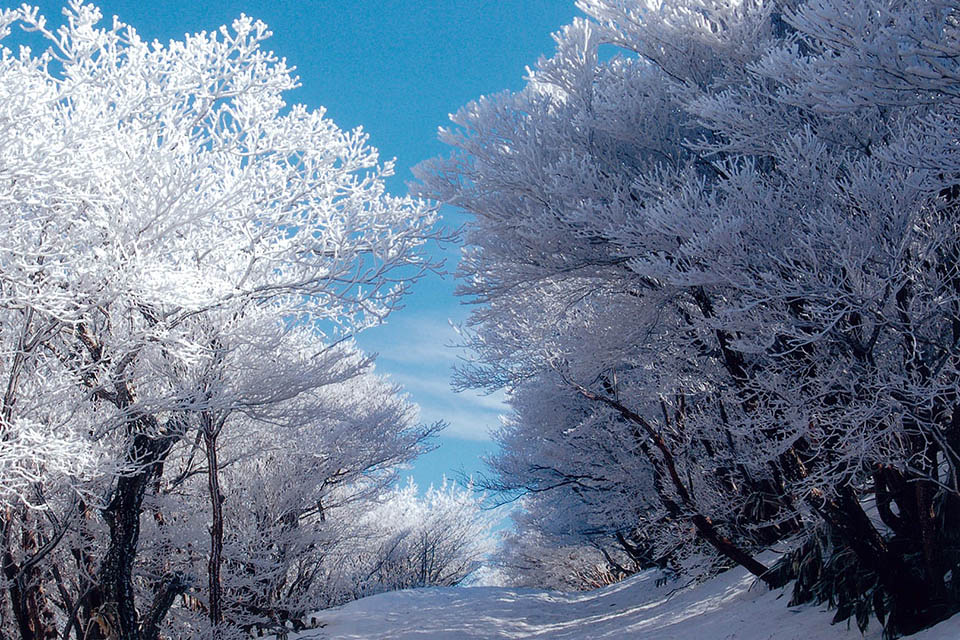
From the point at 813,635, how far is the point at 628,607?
6.50 meters

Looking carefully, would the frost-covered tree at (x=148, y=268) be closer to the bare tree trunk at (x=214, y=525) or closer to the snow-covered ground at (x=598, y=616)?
the bare tree trunk at (x=214, y=525)

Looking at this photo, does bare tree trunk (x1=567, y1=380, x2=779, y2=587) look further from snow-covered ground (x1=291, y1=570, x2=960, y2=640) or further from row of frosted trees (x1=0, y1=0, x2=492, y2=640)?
row of frosted trees (x1=0, y1=0, x2=492, y2=640)

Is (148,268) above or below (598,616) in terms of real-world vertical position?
above

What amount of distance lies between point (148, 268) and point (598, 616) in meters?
8.80

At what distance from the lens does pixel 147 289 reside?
6234mm

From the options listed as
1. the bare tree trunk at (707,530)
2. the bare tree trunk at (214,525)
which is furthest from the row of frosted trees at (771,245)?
the bare tree trunk at (214,525)

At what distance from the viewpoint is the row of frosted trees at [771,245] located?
4426mm

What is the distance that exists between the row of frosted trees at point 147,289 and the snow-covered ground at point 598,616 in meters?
1.91

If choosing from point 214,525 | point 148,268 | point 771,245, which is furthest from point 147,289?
point 771,245

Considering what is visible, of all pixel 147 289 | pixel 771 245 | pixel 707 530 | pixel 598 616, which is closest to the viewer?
pixel 771 245

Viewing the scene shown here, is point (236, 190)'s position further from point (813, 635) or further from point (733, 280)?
point (813, 635)

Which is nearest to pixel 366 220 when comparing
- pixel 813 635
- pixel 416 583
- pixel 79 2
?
pixel 79 2

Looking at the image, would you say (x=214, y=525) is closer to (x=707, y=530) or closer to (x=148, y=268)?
(x=148, y=268)

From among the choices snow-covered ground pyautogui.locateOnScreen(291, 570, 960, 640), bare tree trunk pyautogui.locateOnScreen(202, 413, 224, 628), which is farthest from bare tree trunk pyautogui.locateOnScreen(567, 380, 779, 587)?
bare tree trunk pyautogui.locateOnScreen(202, 413, 224, 628)
